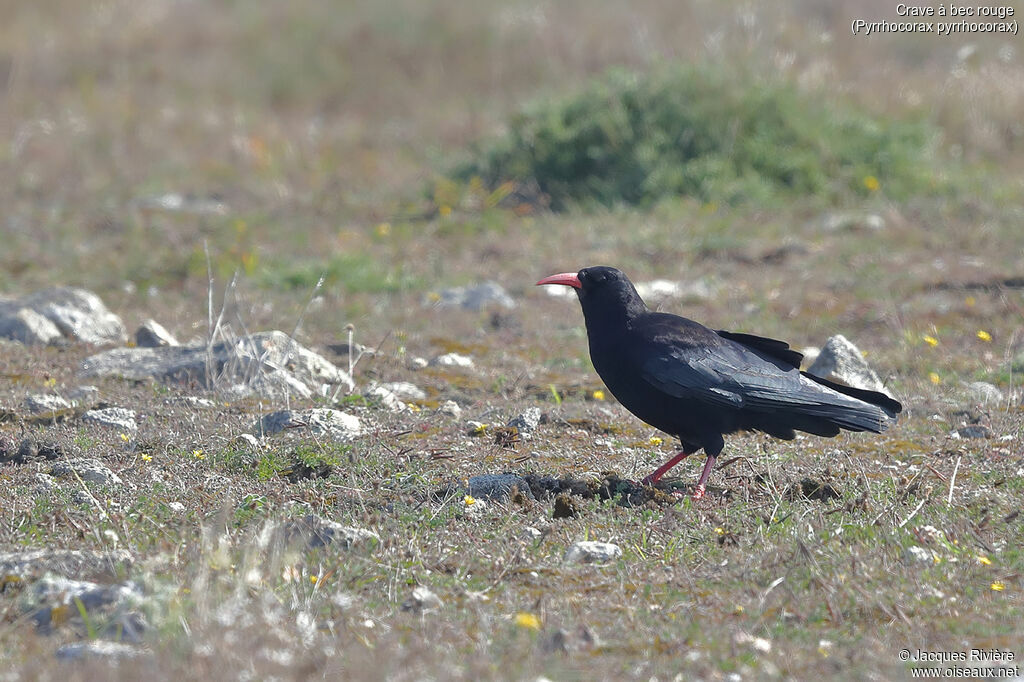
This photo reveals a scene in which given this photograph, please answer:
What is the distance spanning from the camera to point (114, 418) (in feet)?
18.3

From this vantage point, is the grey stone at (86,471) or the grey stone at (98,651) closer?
the grey stone at (98,651)

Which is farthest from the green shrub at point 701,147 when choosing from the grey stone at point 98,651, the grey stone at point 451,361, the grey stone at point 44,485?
the grey stone at point 98,651

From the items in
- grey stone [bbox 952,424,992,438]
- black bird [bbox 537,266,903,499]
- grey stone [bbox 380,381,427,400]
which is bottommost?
grey stone [bbox 380,381,427,400]

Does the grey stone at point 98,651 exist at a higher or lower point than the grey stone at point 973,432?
lower

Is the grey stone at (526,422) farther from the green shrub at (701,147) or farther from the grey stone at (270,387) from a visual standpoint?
the green shrub at (701,147)

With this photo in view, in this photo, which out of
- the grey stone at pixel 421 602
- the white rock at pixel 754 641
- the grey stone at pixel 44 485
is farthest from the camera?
the grey stone at pixel 44 485

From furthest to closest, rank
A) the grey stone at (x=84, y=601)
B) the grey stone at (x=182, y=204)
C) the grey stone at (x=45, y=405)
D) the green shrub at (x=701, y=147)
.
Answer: the grey stone at (x=182, y=204) → the green shrub at (x=701, y=147) → the grey stone at (x=45, y=405) → the grey stone at (x=84, y=601)

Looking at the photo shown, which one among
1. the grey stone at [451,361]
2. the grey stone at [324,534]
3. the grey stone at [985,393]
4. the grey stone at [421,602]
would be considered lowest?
the grey stone at [451,361]

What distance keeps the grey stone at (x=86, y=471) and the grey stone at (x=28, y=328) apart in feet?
8.21

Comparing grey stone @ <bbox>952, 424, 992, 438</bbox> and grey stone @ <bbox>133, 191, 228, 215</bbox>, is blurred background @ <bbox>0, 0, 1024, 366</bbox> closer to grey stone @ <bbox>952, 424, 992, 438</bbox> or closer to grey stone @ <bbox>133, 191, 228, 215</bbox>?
grey stone @ <bbox>133, 191, 228, 215</bbox>

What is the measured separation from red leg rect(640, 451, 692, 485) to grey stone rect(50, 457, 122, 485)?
2.10 m

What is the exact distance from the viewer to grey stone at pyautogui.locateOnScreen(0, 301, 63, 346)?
717 cm

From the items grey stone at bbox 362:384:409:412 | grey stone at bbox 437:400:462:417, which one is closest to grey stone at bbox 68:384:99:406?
grey stone at bbox 362:384:409:412

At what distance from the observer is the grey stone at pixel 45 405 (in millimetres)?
5773
